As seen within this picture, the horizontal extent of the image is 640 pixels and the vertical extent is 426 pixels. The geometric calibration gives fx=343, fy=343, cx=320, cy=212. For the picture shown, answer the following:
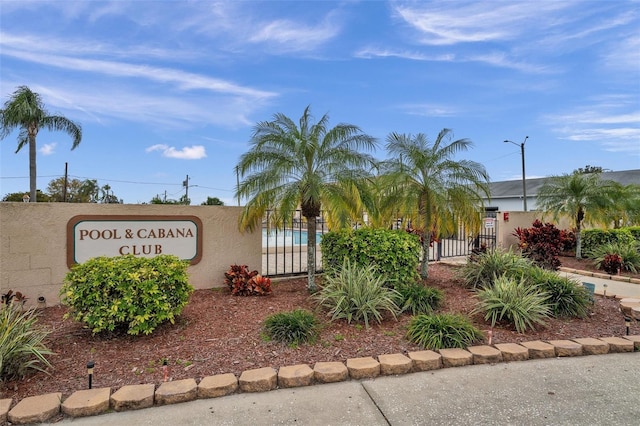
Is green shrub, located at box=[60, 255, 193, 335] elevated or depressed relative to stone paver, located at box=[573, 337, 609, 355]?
elevated

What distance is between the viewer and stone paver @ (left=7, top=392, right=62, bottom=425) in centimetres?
246

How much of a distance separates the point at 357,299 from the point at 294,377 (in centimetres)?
175

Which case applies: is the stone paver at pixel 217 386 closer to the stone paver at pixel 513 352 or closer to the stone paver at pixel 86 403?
the stone paver at pixel 86 403

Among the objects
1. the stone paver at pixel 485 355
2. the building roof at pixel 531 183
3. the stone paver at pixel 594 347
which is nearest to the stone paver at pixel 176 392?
the stone paver at pixel 485 355

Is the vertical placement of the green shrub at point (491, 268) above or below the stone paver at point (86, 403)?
above

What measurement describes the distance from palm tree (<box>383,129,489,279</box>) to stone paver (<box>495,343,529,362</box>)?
3151 millimetres

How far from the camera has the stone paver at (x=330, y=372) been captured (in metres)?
3.06

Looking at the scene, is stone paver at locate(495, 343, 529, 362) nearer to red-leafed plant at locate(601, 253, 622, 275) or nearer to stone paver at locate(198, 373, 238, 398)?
stone paver at locate(198, 373, 238, 398)

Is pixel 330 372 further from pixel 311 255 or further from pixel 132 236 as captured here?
pixel 132 236

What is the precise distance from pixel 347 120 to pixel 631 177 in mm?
28425

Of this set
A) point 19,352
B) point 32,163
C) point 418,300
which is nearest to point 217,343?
point 19,352

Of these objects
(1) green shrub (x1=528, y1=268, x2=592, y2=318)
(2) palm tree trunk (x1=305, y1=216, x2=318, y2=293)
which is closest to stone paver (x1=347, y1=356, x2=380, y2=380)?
(2) palm tree trunk (x1=305, y1=216, x2=318, y2=293)

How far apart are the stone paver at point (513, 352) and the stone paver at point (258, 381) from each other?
2.40m

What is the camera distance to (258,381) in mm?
2928
